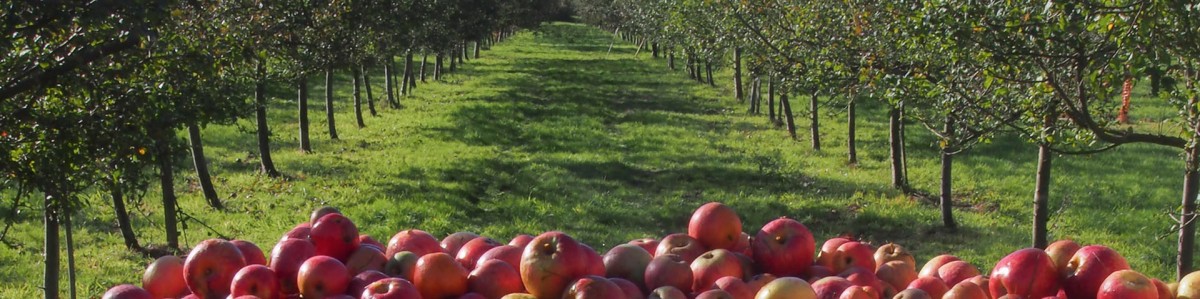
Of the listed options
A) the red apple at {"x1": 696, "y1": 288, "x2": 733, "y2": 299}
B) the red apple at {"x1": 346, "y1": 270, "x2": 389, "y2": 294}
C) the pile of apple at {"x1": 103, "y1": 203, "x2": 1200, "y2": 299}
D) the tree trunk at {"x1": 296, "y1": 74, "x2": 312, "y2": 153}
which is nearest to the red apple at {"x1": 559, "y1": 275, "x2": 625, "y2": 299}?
the pile of apple at {"x1": 103, "y1": 203, "x2": 1200, "y2": 299}

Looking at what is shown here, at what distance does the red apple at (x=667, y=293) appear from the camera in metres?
2.96

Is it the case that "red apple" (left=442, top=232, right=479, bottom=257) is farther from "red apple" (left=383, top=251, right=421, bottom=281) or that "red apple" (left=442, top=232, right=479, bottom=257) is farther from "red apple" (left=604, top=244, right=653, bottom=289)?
"red apple" (left=604, top=244, right=653, bottom=289)

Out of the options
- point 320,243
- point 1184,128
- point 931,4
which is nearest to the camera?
point 320,243

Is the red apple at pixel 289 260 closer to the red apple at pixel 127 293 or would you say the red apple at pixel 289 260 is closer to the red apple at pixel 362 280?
the red apple at pixel 362 280

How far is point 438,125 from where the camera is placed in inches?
875

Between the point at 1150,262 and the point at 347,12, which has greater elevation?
the point at 347,12

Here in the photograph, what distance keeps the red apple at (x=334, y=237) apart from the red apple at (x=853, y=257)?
1684mm

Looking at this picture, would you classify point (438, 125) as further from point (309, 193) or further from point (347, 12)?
point (309, 193)

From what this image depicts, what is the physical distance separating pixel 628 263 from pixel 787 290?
648mm

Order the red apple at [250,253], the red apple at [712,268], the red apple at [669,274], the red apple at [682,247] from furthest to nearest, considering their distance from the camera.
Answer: the red apple at [682,247], the red apple at [250,253], the red apple at [712,268], the red apple at [669,274]

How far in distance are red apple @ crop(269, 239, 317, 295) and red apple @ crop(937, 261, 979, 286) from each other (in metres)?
2.13

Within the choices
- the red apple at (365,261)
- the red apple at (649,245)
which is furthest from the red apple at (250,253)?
the red apple at (649,245)

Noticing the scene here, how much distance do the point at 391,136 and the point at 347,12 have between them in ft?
12.9

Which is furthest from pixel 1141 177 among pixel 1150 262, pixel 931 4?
pixel 931 4
